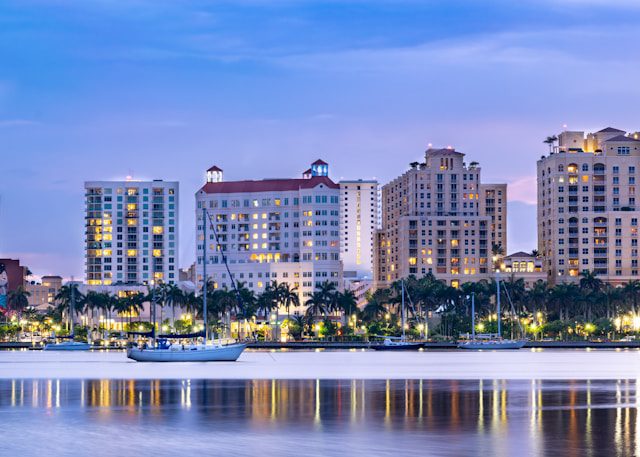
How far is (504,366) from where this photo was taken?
519 feet

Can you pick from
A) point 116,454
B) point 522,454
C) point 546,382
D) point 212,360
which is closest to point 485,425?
point 522,454

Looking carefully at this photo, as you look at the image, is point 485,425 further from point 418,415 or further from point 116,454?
point 116,454

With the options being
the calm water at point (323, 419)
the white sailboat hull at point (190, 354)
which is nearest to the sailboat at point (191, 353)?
the white sailboat hull at point (190, 354)

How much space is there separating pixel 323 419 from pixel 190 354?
97.3 metres

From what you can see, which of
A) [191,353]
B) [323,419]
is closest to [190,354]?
[191,353]

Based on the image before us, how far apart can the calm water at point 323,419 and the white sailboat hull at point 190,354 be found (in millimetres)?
59447

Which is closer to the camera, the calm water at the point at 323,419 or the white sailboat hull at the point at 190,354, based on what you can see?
the calm water at the point at 323,419

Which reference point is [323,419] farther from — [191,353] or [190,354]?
[190,354]

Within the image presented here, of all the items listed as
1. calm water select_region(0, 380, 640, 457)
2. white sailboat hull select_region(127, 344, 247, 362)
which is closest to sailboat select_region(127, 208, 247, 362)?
white sailboat hull select_region(127, 344, 247, 362)

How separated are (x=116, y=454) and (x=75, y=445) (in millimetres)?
4983

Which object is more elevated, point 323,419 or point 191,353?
point 191,353

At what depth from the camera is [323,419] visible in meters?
76.0

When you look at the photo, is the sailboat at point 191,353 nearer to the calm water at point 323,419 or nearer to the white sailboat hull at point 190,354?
the white sailboat hull at point 190,354

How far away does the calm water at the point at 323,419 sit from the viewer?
2440 inches
